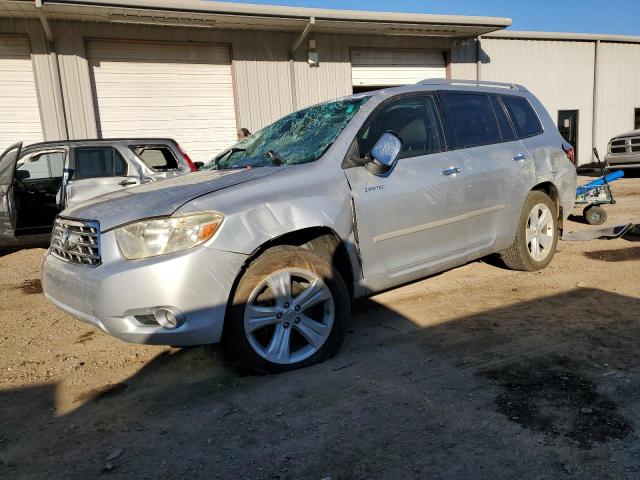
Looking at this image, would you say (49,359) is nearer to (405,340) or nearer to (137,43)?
(405,340)

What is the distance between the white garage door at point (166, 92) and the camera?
11.1m

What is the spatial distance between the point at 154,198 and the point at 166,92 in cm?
947

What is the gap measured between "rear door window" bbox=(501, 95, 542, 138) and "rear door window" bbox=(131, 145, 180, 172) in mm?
4828

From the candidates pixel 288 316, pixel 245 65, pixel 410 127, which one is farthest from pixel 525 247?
pixel 245 65

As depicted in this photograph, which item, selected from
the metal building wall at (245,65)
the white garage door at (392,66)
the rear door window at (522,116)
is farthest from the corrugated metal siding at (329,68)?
the rear door window at (522,116)

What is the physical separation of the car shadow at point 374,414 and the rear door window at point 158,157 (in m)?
4.62

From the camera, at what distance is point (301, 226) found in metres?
3.17

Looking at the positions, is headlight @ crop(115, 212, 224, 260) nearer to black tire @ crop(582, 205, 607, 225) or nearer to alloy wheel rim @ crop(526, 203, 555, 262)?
alloy wheel rim @ crop(526, 203, 555, 262)

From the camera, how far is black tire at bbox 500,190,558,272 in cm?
489

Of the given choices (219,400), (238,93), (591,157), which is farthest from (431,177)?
(591,157)

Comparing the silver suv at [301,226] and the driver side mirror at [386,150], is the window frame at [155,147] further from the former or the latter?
the driver side mirror at [386,150]

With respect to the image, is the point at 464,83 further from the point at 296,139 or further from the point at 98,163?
the point at 98,163

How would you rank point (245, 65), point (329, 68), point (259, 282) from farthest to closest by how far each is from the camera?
point (329, 68)
point (245, 65)
point (259, 282)

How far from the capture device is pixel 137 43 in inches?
439
